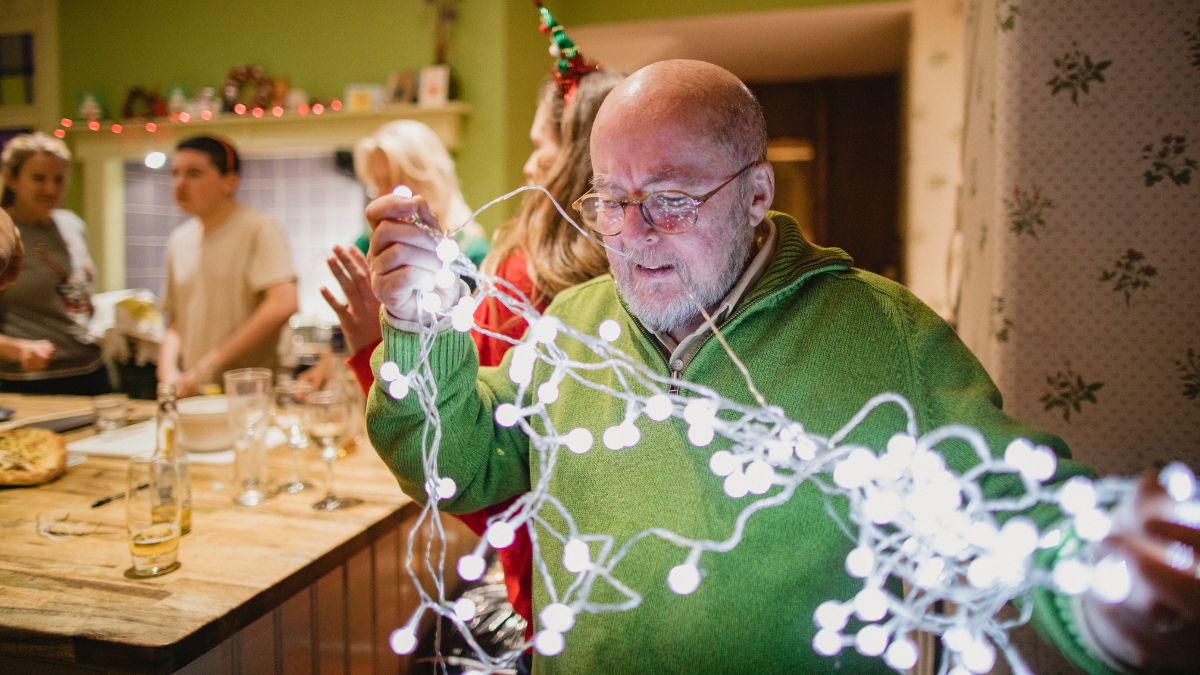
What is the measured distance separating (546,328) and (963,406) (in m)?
0.54

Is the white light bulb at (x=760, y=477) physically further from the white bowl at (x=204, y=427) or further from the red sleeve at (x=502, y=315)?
the white bowl at (x=204, y=427)

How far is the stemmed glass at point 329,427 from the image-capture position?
1259 mm

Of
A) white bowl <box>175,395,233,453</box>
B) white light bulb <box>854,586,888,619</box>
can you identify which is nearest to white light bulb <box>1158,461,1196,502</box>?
white light bulb <box>854,586,888,619</box>

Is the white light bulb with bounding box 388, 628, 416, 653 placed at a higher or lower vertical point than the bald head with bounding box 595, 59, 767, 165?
lower

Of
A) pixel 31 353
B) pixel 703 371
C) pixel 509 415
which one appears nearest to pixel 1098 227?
pixel 703 371

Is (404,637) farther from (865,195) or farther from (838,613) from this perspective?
(865,195)

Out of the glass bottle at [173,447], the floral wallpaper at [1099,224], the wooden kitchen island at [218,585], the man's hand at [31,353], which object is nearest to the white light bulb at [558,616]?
the wooden kitchen island at [218,585]

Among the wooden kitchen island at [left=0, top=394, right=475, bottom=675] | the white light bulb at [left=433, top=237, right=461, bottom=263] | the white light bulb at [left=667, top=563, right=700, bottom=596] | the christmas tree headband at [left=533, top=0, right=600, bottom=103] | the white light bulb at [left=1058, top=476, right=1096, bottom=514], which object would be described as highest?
the christmas tree headband at [left=533, top=0, right=600, bottom=103]

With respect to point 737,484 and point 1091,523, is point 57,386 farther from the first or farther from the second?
point 1091,523

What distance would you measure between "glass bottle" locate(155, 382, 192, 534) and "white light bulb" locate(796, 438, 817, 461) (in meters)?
0.98

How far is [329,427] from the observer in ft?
4.17

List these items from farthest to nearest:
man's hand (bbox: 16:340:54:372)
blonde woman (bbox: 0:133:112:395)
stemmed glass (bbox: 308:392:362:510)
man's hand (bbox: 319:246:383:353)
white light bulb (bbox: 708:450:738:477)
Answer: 1. blonde woman (bbox: 0:133:112:395)
2. man's hand (bbox: 16:340:54:372)
3. stemmed glass (bbox: 308:392:362:510)
4. man's hand (bbox: 319:246:383:353)
5. white light bulb (bbox: 708:450:738:477)

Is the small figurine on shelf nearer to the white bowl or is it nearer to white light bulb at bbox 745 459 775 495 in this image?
the white bowl

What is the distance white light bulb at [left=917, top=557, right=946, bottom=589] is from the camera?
19.1 inches
